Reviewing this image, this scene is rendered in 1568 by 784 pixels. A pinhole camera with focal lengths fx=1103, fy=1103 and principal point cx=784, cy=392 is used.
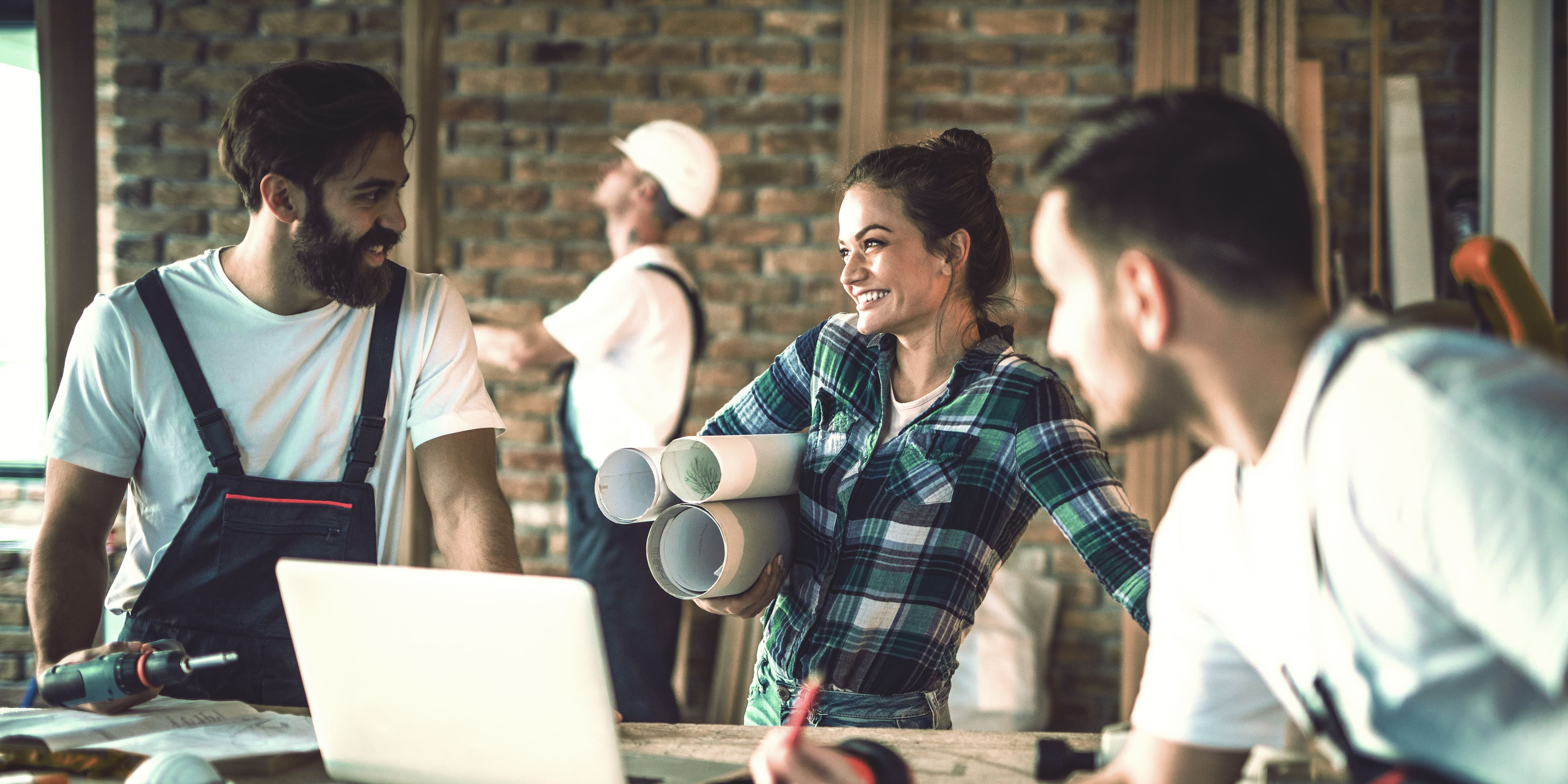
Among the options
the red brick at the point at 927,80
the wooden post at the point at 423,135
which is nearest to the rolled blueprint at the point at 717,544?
the wooden post at the point at 423,135

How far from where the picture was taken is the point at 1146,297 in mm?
859

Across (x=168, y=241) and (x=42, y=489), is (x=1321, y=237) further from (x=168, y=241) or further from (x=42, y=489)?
(x=42, y=489)

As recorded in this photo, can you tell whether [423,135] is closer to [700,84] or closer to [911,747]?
[700,84]

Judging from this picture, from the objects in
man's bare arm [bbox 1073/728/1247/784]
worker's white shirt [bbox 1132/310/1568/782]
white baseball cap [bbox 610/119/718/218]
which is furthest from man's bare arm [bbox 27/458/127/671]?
white baseball cap [bbox 610/119/718/218]

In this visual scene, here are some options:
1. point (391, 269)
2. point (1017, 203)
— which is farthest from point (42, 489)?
point (1017, 203)

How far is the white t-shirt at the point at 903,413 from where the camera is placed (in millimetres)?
1552

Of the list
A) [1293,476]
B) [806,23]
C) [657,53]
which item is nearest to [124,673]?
[1293,476]

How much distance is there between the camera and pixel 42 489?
3271 millimetres

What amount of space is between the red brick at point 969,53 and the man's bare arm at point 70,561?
93.8 inches

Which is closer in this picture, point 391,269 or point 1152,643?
point 1152,643

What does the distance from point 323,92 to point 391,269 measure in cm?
28

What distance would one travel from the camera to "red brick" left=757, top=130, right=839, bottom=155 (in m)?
3.21

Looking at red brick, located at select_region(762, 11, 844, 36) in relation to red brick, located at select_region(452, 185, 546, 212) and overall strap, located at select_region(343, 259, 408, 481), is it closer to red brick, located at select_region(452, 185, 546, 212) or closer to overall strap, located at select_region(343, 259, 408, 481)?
red brick, located at select_region(452, 185, 546, 212)

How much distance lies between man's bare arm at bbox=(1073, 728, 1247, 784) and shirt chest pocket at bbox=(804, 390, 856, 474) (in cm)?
67
